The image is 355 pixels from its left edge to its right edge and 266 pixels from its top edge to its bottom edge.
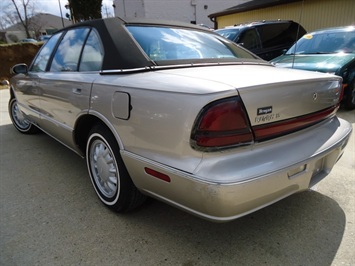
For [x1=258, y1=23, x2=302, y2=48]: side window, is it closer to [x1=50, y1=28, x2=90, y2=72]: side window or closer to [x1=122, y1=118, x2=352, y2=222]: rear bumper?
[x1=50, y1=28, x2=90, y2=72]: side window

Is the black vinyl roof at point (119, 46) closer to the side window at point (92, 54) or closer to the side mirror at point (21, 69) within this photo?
the side window at point (92, 54)

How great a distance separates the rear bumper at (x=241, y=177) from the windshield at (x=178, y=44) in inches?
33.7

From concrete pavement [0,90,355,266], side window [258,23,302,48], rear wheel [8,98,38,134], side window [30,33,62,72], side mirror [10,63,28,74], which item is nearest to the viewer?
concrete pavement [0,90,355,266]

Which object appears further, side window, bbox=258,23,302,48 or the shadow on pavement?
side window, bbox=258,23,302,48

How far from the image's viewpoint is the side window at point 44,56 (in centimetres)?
339

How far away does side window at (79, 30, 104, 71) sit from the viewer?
2.39m

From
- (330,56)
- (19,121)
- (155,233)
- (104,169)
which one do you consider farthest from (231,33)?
(155,233)

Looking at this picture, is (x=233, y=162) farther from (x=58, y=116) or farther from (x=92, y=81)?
(x=58, y=116)

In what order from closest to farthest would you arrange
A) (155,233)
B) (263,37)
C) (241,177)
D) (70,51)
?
(241,177) < (155,233) < (70,51) < (263,37)

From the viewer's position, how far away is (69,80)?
2646mm

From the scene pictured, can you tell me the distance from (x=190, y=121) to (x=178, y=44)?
1096 mm

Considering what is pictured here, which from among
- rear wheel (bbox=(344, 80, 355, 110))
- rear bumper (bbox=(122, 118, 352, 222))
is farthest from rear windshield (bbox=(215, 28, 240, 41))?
rear bumper (bbox=(122, 118, 352, 222))

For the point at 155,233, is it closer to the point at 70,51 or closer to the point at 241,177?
the point at 241,177

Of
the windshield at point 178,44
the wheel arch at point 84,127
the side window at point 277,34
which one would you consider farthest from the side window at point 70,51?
the side window at point 277,34
